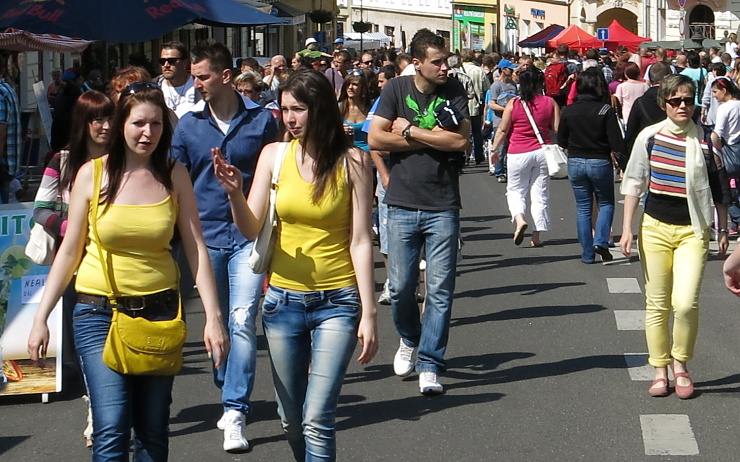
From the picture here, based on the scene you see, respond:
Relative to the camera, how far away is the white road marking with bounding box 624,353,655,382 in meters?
8.28

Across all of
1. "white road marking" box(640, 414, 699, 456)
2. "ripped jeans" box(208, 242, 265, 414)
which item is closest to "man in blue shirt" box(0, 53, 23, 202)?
"ripped jeans" box(208, 242, 265, 414)

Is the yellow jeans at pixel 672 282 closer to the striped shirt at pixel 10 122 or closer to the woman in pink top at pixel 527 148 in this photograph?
the woman in pink top at pixel 527 148

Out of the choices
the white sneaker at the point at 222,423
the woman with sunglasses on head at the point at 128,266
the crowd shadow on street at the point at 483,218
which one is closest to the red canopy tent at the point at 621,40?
the crowd shadow on street at the point at 483,218

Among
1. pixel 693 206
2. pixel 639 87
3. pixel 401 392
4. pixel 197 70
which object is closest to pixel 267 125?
pixel 197 70

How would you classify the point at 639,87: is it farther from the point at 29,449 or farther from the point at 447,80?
the point at 29,449

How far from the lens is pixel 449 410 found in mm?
7598

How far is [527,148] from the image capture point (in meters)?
13.8

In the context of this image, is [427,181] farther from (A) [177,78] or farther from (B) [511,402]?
(A) [177,78]

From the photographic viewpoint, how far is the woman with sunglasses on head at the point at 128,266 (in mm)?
5113

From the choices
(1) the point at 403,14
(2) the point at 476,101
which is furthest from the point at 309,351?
(1) the point at 403,14

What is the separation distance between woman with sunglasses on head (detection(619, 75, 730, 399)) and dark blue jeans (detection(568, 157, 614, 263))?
4.99 m

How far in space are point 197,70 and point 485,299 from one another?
4.75 meters

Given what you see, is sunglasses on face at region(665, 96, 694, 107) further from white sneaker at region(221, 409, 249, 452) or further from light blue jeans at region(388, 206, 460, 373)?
white sneaker at region(221, 409, 249, 452)

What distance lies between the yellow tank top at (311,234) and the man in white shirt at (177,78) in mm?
4355
